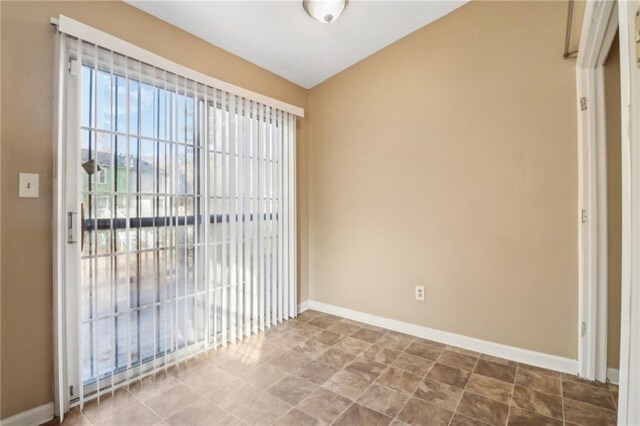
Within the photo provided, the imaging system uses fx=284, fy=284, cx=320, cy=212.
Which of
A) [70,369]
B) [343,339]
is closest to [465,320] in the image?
[343,339]

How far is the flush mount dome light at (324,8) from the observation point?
205cm

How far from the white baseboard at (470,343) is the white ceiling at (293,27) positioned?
8.71 feet

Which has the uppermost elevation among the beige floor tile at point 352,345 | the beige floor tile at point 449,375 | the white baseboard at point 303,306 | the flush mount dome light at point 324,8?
the flush mount dome light at point 324,8

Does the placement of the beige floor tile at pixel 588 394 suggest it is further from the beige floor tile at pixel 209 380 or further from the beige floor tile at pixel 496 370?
the beige floor tile at pixel 209 380

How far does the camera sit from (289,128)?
3059 mm

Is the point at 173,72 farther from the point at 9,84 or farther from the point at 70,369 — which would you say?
the point at 70,369

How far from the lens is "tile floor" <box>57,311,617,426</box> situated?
1609 millimetres

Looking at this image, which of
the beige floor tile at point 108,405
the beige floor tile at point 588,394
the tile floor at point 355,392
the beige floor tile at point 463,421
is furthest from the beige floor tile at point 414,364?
the beige floor tile at point 108,405

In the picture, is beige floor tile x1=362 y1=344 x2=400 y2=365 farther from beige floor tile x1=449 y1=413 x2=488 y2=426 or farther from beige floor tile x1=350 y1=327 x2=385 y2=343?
beige floor tile x1=449 y1=413 x2=488 y2=426

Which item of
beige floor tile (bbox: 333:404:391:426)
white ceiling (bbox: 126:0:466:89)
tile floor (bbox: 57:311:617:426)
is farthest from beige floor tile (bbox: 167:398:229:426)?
white ceiling (bbox: 126:0:466:89)

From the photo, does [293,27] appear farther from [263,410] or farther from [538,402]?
[538,402]

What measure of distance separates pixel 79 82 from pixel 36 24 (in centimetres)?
34

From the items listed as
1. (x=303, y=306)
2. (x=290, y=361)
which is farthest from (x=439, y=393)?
(x=303, y=306)

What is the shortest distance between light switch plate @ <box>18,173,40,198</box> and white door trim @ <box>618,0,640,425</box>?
8.19 feet
